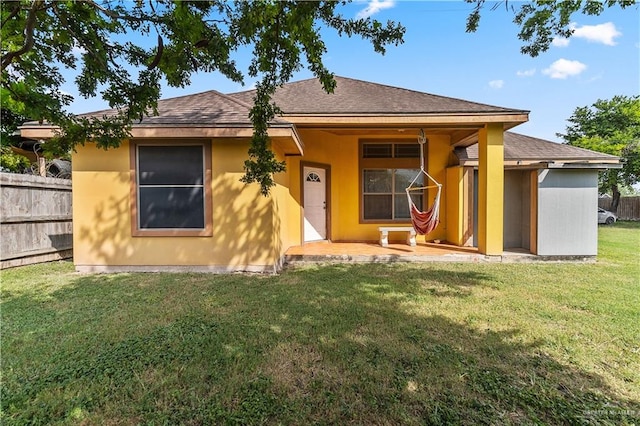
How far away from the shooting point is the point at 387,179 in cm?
826

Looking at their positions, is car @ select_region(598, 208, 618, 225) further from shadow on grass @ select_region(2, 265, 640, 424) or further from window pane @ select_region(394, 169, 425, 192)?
shadow on grass @ select_region(2, 265, 640, 424)

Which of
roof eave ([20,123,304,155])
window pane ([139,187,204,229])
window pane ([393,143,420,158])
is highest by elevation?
window pane ([393,143,420,158])

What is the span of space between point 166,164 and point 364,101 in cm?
422

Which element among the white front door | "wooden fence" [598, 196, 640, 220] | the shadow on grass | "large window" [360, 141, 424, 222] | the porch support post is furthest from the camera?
"wooden fence" [598, 196, 640, 220]

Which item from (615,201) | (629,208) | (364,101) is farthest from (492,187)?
(629,208)

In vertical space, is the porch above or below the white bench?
below

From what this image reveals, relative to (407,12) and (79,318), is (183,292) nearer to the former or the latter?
(79,318)

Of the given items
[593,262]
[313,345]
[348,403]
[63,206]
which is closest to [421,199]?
[593,262]

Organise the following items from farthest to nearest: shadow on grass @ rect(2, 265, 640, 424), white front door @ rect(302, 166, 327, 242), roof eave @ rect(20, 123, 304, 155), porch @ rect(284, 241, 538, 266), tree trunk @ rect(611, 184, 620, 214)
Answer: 1. tree trunk @ rect(611, 184, 620, 214)
2. white front door @ rect(302, 166, 327, 242)
3. porch @ rect(284, 241, 538, 266)
4. roof eave @ rect(20, 123, 304, 155)
5. shadow on grass @ rect(2, 265, 640, 424)

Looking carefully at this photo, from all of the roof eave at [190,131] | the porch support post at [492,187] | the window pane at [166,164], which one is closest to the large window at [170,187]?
the window pane at [166,164]

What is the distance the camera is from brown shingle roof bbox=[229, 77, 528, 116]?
19.8 ft

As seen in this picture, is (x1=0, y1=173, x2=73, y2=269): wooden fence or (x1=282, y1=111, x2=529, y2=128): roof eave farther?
(x1=282, y1=111, x2=529, y2=128): roof eave

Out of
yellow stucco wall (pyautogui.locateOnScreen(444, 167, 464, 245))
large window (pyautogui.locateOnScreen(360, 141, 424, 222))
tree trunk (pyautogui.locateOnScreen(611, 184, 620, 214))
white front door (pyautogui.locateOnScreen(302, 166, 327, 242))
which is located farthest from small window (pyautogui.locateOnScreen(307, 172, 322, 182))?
tree trunk (pyautogui.locateOnScreen(611, 184, 620, 214))

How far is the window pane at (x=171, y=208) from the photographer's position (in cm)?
533
